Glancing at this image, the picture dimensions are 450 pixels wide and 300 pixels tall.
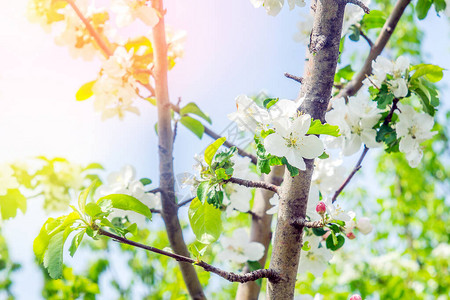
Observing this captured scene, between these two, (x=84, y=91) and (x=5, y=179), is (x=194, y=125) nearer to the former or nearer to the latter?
(x=84, y=91)

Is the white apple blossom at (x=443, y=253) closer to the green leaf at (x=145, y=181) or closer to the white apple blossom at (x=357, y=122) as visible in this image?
the white apple blossom at (x=357, y=122)

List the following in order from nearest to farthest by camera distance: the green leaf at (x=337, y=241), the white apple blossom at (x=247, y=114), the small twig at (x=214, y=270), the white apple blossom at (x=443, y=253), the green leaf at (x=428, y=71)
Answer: the small twig at (x=214, y=270) → the white apple blossom at (x=247, y=114) → the green leaf at (x=337, y=241) → the green leaf at (x=428, y=71) → the white apple blossom at (x=443, y=253)

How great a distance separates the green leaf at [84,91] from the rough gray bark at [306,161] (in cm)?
85

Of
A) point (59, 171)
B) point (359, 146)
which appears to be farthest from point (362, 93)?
point (59, 171)

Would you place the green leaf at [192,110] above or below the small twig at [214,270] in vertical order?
above

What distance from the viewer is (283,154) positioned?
2.48ft

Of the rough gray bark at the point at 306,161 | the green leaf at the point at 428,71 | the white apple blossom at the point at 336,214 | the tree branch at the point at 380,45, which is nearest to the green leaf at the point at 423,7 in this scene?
the tree branch at the point at 380,45

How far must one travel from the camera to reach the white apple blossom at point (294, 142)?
0.76m

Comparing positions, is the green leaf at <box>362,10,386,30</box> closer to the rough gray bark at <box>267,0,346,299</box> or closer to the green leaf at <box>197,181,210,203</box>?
the rough gray bark at <box>267,0,346,299</box>

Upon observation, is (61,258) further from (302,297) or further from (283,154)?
(302,297)

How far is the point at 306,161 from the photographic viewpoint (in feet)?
2.68

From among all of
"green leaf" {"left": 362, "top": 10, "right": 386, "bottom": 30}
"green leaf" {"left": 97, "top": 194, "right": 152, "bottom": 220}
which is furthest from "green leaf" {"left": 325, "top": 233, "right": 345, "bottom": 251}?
"green leaf" {"left": 362, "top": 10, "right": 386, "bottom": 30}

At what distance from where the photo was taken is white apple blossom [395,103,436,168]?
112 cm

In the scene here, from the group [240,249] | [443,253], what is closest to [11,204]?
[240,249]
